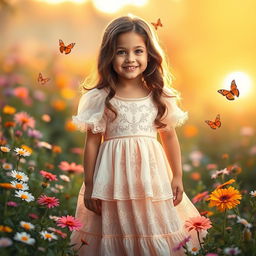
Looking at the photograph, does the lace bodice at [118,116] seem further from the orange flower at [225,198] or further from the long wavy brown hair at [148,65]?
the orange flower at [225,198]

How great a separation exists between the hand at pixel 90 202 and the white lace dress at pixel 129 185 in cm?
6

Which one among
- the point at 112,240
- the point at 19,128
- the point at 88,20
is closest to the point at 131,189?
the point at 112,240

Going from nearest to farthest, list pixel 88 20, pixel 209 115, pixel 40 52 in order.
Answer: pixel 209 115 < pixel 40 52 < pixel 88 20

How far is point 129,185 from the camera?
2.58 meters

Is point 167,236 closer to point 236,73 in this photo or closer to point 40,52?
point 236,73

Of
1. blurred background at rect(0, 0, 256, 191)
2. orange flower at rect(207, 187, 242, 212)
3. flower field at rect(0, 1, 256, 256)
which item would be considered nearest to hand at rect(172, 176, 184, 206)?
flower field at rect(0, 1, 256, 256)

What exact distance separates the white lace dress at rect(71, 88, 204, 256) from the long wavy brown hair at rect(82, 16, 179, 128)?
0.16ft

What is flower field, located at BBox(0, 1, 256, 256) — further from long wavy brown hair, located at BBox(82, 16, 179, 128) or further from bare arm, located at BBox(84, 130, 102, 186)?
long wavy brown hair, located at BBox(82, 16, 179, 128)

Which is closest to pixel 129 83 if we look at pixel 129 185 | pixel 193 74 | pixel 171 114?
pixel 171 114

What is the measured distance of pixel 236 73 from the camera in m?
Answer: 7.89

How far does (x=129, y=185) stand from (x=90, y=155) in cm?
30

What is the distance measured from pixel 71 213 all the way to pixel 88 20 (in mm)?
15617

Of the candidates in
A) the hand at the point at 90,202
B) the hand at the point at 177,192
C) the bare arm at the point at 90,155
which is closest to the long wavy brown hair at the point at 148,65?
the bare arm at the point at 90,155

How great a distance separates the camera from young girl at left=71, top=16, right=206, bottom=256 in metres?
2.61
